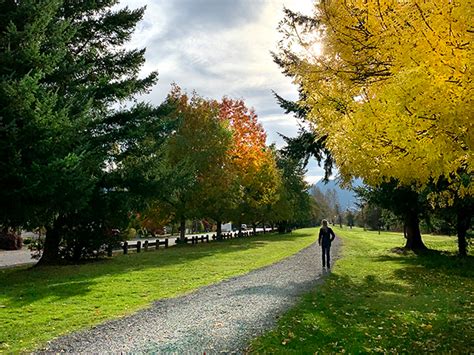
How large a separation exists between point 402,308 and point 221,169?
25.6 m

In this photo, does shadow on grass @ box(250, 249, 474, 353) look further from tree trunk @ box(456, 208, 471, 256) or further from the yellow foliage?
tree trunk @ box(456, 208, 471, 256)

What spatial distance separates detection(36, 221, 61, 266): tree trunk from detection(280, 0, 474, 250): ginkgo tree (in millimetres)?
16385

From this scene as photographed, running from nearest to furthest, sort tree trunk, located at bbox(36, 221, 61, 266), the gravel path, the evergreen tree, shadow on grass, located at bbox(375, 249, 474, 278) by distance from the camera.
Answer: the gravel path
the evergreen tree
shadow on grass, located at bbox(375, 249, 474, 278)
tree trunk, located at bbox(36, 221, 61, 266)

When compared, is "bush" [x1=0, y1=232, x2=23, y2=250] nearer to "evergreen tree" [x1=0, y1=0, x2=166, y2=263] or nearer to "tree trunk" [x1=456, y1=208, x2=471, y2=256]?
"evergreen tree" [x1=0, y1=0, x2=166, y2=263]

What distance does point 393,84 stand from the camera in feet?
15.9

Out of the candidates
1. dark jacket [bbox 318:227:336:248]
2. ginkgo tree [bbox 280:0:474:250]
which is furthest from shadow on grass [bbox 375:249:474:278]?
ginkgo tree [bbox 280:0:474:250]

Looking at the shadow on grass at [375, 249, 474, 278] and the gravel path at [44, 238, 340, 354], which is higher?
the gravel path at [44, 238, 340, 354]

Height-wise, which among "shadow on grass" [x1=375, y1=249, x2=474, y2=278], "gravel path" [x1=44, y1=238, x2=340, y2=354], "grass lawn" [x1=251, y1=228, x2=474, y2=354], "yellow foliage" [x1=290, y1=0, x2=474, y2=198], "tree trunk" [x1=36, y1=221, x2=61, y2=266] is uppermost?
"yellow foliage" [x1=290, y1=0, x2=474, y2=198]

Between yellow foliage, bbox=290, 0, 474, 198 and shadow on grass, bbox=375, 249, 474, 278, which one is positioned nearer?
yellow foliage, bbox=290, 0, 474, 198

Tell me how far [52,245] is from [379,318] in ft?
55.6

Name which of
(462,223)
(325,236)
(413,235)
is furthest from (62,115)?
(413,235)

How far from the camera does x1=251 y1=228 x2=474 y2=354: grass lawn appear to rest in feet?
20.0

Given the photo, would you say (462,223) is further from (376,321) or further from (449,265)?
(376,321)

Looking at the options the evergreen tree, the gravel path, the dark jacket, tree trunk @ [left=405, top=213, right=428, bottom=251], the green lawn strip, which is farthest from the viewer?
tree trunk @ [left=405, top=213, right=428, bottom=251]
